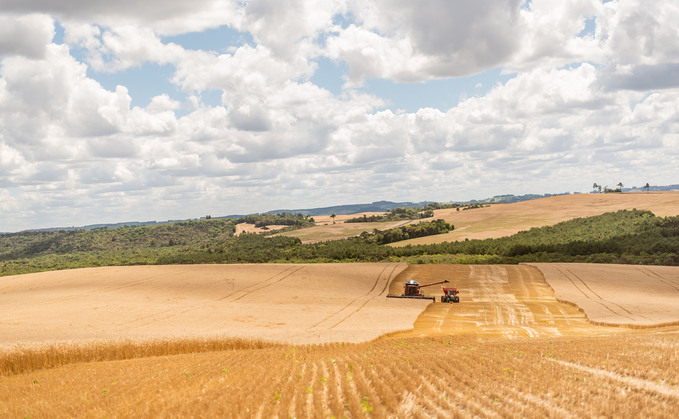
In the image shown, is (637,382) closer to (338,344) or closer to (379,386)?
(379,386)

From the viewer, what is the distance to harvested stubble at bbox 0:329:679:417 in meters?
11.5

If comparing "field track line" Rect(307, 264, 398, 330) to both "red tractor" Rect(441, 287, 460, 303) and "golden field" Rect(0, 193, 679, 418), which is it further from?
"red tractor" Rect(441, 287, 460, 303)

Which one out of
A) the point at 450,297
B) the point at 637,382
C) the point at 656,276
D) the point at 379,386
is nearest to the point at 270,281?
the point at 450,297

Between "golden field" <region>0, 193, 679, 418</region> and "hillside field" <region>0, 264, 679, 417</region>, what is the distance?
3.3 inches

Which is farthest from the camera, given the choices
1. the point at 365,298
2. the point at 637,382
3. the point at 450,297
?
the point at 365,298

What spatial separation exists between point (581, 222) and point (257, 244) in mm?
78494

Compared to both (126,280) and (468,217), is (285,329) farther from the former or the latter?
(468,217)

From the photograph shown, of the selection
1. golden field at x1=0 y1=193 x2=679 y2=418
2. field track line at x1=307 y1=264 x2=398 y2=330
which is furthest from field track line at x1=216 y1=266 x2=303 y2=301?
field track line at x1=307 y1=264 x2=398 y2=330

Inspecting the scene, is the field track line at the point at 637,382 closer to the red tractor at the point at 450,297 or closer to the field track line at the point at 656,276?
the red tractor at the point at 450,297

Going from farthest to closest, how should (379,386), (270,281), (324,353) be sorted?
(270,281) → (324,353) → (379,386)

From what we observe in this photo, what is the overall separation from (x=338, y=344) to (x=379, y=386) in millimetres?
12575

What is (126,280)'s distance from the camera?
61344 millimetres

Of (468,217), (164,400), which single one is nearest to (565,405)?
(164,400)

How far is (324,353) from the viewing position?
71.2 feet
